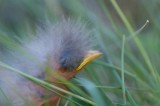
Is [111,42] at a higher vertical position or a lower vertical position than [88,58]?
higher

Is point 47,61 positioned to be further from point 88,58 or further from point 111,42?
point 111,42

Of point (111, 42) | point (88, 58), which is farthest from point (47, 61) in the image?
point (111, 42)

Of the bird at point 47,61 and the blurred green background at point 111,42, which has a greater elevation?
A: the blurred green background at point 111,42

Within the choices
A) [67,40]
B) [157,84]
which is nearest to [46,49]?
[67,40]

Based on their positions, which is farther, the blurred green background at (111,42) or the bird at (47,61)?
the blurred green background at (111,42)

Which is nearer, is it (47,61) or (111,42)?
(47,61)
